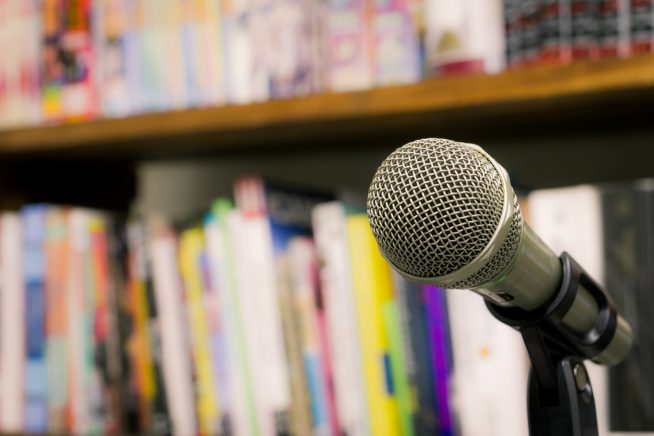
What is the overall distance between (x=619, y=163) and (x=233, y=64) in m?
0.55

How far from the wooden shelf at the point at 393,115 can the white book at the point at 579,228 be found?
0.10 meters

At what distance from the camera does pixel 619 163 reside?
1.01 m

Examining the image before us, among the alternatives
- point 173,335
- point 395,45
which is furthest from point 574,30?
point 173,335

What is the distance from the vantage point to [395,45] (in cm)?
84

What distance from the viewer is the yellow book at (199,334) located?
0.92 m

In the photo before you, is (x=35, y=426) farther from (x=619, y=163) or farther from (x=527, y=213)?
(x=619, y=163)

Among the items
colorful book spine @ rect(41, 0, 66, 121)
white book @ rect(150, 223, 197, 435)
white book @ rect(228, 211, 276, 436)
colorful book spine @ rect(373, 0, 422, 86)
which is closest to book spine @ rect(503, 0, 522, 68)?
colorful book spine @ rect(373, 0, 422, 86)

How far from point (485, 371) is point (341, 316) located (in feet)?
0.57

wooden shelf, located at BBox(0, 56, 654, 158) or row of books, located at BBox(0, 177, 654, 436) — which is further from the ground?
wooden shelf, located at BBox(0, 56, 654, 158)

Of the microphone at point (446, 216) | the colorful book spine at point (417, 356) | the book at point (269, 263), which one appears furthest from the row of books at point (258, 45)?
the microphone at point (446, 216)

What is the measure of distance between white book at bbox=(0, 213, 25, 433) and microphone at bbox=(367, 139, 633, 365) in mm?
801

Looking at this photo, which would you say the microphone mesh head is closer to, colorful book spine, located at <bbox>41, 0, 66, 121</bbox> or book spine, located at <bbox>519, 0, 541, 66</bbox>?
book spine, located at <bbox>519, 0, 541, 66</bbox>

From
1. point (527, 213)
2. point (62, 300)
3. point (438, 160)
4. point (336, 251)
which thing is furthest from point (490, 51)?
point (62, 300)

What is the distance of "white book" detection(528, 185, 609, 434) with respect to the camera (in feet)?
2.50
